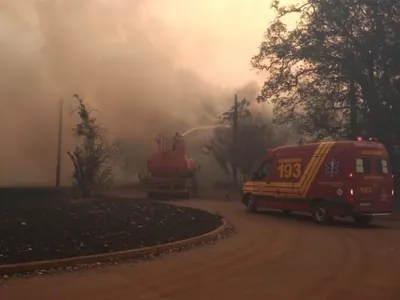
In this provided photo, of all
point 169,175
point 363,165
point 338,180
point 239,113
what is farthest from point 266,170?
point 239,113

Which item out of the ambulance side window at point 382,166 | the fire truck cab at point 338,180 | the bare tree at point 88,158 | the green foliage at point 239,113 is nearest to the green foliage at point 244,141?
the green foliage at point 239,113

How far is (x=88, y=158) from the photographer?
21672 mm

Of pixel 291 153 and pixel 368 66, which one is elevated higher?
pixel 368 66

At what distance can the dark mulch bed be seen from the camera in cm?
925

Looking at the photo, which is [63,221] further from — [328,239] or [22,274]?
[328,239]

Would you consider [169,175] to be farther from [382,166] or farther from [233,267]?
[233,267]

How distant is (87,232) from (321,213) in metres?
8.05

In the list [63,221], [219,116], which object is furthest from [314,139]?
[63,221]

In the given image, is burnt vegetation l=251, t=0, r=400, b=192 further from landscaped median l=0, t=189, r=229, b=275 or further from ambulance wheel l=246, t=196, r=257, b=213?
landscaped median l=0, t=189, r=229, b=275

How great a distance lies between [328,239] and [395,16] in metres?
15.7

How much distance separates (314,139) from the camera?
28266 millimetres

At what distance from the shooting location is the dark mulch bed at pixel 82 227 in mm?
9255

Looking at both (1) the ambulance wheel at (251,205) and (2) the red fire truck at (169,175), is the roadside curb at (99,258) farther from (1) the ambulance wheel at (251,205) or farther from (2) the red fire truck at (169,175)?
(2) the red fire truck at (169,175)

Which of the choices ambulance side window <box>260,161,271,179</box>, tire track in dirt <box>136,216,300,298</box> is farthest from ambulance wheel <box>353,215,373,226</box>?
tire track in dirt <box>136,216,300,298</box>
